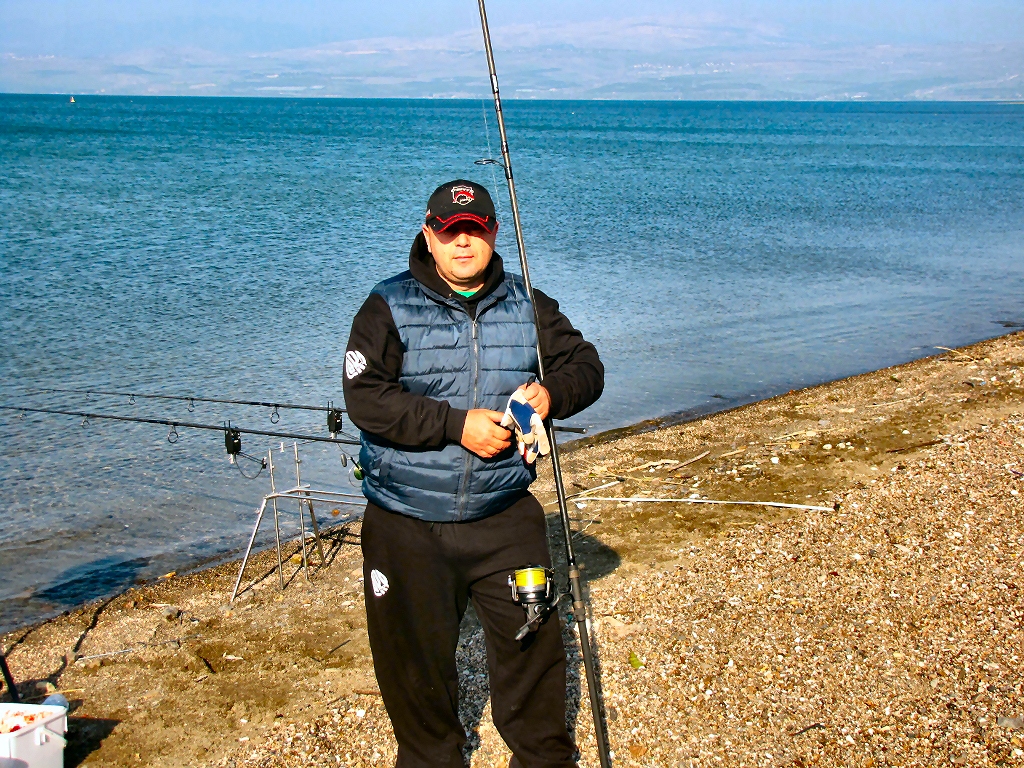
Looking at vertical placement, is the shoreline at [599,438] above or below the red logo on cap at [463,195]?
below

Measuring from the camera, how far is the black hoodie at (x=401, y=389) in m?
2.99

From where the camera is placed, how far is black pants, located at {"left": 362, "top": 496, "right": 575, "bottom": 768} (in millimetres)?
3162

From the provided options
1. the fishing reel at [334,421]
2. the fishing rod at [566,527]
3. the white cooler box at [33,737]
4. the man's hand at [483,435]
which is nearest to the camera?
the man's hand at [483,435]

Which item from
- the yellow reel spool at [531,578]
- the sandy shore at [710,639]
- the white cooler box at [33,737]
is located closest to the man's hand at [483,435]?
the yellow reel spool at [531,578]

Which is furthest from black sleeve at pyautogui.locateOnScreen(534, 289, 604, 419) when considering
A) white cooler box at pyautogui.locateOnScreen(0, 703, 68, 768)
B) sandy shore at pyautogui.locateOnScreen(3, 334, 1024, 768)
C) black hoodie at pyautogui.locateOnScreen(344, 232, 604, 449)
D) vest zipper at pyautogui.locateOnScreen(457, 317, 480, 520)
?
white cooler box at pyautogui.locateOnScreen(0, 703, 68, 768)

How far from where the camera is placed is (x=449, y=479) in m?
3.10

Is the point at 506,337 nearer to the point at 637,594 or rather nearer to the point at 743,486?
the point at 637,594

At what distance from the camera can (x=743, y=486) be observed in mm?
6977

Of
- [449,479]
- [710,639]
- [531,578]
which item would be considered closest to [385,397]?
[449,479]

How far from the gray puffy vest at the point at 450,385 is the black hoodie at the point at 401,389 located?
0.04 m

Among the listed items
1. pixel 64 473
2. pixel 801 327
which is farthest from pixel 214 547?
pixel 801 327

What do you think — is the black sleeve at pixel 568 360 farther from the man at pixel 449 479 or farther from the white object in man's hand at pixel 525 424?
the white object in man's hand at pixel 525 424

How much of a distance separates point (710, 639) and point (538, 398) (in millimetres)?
2216

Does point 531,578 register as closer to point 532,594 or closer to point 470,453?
point 532,594
